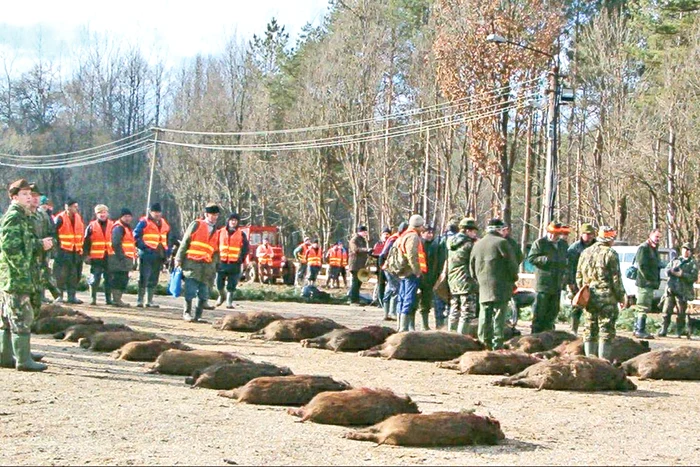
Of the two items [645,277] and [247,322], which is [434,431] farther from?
[645,277]

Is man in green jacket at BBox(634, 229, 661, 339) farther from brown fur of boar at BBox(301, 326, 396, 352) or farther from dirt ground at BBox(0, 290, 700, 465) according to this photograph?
dirt ground at BBox(0, 290, 700, 465)

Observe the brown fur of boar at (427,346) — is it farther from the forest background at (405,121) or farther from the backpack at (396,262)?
the forest background at (405,121)

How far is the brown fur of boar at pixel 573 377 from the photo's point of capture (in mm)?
12625

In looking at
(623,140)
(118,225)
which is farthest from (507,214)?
(118,225)

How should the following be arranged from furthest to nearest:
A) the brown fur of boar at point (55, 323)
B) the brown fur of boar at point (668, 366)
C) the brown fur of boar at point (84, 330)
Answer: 1. the brown fur of boar at point (55, 323)
2. the brown fur of boar at point (84, 330)
3. the brown fur of boar at point (668, 366)

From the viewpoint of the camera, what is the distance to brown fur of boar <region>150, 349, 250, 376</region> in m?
12.8

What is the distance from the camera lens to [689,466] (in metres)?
8.30

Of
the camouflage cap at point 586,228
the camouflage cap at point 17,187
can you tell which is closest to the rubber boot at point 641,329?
the camouflage cap at point 586,228

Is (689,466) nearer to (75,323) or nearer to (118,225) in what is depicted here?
(75,323)

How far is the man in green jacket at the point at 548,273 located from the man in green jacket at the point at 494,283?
8.26 feet

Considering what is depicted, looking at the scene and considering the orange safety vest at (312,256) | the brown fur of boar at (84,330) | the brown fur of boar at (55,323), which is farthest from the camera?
the orange safety vest at (312,256)

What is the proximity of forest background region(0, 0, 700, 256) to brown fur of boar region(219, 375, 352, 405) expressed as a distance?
2618 centimetres

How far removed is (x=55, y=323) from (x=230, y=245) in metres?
6.26

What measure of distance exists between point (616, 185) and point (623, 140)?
2.62m
